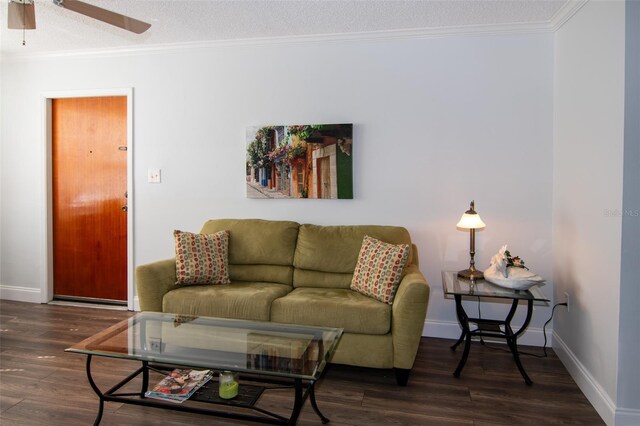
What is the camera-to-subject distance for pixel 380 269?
9.41 feet

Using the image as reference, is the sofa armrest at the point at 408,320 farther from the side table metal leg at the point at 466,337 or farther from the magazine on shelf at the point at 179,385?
the magazine on shelf at the point at 179,385

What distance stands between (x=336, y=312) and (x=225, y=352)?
0.86 meters

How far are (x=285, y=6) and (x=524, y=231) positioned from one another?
243cm

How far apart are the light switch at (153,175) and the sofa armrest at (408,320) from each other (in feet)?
8.39

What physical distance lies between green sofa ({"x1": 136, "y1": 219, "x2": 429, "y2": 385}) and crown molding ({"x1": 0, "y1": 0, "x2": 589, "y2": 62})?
5.06 feet

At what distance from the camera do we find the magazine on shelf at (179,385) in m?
2.06

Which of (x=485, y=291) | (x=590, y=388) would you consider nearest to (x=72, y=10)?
(x=485, y=291)

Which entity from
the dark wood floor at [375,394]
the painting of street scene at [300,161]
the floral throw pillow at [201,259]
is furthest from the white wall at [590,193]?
the floral throw pillow at [201,259]

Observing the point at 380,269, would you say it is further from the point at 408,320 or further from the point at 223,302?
the point at 223,302

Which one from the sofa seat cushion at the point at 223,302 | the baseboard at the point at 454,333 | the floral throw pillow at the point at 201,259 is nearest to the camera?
the sofa seat cushion at the point at 223,302

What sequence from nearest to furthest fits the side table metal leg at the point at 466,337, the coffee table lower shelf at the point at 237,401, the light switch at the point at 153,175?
the coffee table lower shelf at the point at 237,401
the side table metal leg at the point at 466,337
the light switch at the point at 153,175

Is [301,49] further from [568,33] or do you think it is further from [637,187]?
[637,187]

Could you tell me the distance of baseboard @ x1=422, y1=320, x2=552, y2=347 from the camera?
3344 millimetres

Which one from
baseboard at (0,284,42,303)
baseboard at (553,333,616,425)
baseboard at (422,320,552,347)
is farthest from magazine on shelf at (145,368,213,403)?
baseboard at (0,284,42,303)
